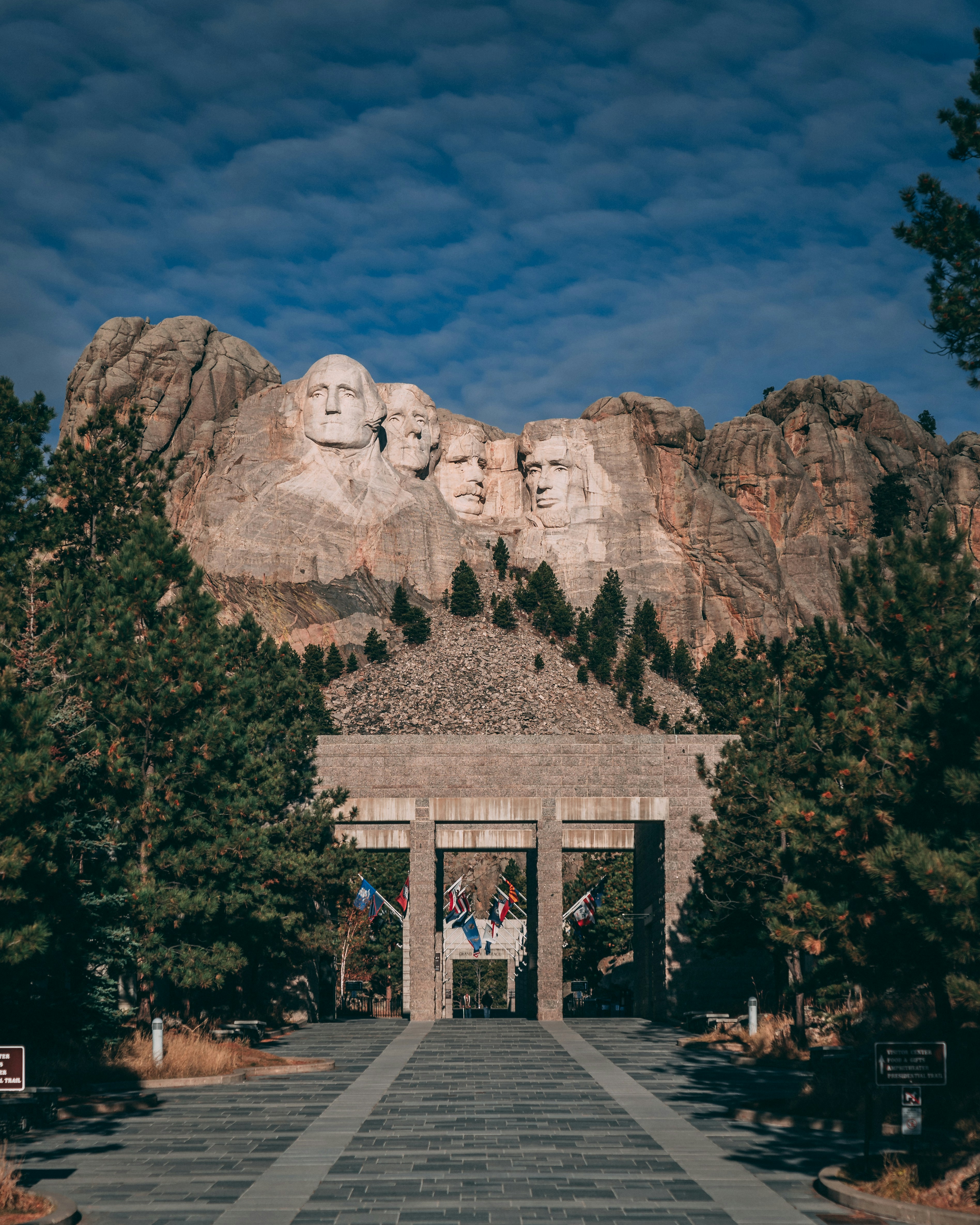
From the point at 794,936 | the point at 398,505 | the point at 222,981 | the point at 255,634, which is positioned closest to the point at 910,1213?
the point at 794,936

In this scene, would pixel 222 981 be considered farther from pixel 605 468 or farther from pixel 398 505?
pixel 605 468

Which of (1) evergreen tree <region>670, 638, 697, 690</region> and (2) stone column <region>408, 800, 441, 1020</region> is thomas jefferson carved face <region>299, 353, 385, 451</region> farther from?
(2) stone column <region>408, 800, 441, 1020</region>

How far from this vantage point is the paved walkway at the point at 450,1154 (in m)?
10.6

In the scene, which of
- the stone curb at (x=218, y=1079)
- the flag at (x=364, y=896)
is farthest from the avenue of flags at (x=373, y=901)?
the stone curb at (x=218, y=1079)

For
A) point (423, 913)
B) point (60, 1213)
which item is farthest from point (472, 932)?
point (60, 1213)

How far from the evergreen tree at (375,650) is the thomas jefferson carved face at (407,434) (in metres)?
18.3

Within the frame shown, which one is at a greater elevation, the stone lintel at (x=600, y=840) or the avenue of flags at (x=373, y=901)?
the stone lintel at (x=600, y=840)

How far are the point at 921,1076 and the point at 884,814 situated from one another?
3413 millimetres

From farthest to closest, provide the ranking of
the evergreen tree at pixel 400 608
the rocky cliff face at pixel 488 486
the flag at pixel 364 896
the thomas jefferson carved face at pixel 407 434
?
1. the thomas jefferson carved face at pixel 407 434
2. the evergreen tree at pixel 400 608
3. the rocky cliff face at pixel 488 486
4. the flag at pixel 364 896

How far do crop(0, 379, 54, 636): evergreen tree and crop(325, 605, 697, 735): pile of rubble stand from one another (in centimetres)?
5276

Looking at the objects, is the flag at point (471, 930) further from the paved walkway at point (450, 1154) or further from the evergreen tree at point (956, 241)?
the evergreen tree at point (956, 241)

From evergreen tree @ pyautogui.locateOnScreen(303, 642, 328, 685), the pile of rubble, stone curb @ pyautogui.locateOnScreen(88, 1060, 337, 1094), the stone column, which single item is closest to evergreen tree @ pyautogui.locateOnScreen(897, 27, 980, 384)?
Result: stone curb @ pyautogui.locateOnScreen(88, 1060, 337, 1094)

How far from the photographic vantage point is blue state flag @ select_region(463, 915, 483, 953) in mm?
49969

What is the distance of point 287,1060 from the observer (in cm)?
2359
